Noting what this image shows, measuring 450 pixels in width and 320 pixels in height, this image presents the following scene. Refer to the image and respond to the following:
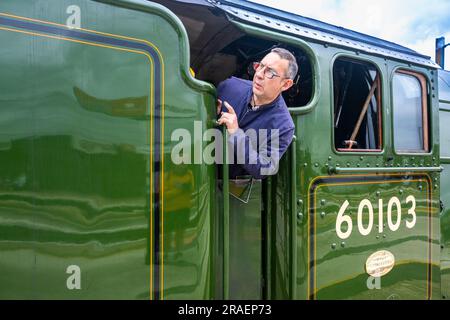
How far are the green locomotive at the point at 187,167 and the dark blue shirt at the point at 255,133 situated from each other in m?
0.14

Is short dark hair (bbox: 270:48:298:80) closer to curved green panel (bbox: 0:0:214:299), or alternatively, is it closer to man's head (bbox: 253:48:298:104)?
man's head (bbox: 253:48:298:104)

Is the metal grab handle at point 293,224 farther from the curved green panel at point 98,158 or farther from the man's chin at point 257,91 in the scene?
the curved green panel at point 98,158

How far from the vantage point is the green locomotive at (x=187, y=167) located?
1507mm

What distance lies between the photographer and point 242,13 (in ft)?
6.91

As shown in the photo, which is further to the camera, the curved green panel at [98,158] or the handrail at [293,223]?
the handrail at [293,223]

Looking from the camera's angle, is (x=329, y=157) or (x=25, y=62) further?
(x=329, y=157)

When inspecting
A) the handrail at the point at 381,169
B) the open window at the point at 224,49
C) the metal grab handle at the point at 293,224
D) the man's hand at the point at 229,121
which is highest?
the open window at the point at 224,49

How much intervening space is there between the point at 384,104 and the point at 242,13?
4.16 ft

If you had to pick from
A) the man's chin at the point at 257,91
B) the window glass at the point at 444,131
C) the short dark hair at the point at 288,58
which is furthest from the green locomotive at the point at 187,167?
the window glass at the point at 444,131

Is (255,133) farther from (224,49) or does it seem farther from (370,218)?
(370,218)

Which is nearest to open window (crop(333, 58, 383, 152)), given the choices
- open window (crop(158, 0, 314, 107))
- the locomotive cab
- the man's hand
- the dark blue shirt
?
open window (crop(158, 0, 314, 107))

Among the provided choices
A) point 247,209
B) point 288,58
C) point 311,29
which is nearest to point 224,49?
point 311,29

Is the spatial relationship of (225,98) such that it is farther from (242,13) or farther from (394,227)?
(394,227)

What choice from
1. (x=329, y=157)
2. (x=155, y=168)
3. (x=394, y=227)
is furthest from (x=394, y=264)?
(x=155, y=168)
